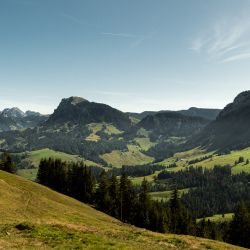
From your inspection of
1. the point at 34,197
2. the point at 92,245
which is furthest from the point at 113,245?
the point at 34,197

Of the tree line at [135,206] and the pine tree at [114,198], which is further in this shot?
the pine tree at [114,198]

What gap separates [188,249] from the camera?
35312 millimetres

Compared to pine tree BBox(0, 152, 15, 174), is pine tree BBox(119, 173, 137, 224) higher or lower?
lower

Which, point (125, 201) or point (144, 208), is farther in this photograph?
point (125, 201)

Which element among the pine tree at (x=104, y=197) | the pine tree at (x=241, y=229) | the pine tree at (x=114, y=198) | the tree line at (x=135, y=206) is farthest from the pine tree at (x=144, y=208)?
the pine tree at (x=241, y=229)

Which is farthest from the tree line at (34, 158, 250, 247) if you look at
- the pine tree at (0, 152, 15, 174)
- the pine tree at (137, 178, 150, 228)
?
the pine tree at (0, 152, 15, 174)

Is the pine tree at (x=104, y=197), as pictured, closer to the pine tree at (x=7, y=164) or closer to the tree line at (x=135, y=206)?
the tree line at (x=135, y=206)

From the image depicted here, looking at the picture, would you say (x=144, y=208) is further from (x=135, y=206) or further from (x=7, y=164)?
(x=7, y=164)

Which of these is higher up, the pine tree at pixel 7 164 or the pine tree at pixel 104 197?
the pine tree at pixel 7 164

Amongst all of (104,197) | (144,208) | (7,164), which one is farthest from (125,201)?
(7,164)

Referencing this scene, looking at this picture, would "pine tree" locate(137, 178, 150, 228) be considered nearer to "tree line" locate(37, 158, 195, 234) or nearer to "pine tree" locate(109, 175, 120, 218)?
"tree line" locate(37, 158, 195, 234)

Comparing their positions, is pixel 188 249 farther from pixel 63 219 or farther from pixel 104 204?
pixel 104 204

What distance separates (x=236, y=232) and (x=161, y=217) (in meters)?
23.6

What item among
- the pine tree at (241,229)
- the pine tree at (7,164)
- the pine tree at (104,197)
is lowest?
the pine tree at (241,229)
